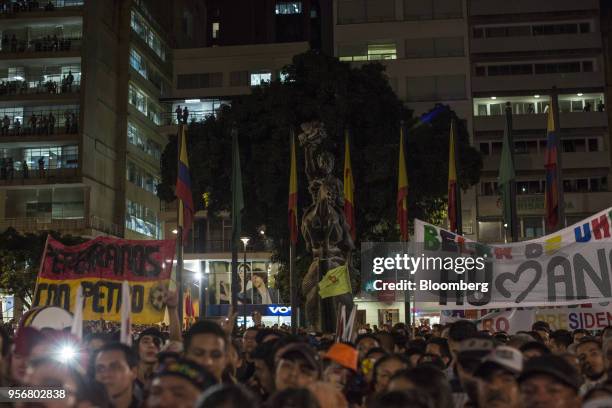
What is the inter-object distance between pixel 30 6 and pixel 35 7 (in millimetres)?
301

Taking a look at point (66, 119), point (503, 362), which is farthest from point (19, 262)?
point (503, 362)

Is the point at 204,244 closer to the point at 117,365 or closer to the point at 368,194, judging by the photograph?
the point at 368,194

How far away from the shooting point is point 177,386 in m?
4.78

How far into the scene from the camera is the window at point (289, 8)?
8426 cm

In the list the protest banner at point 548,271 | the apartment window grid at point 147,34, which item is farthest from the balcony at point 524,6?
the protest banner at point 548,271

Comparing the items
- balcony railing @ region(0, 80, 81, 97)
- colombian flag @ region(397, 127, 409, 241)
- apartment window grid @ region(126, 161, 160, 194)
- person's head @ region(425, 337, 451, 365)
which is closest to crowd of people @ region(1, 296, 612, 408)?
person's head @ region(425, 337, 451, 365)

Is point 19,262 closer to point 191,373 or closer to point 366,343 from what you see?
point 366,343

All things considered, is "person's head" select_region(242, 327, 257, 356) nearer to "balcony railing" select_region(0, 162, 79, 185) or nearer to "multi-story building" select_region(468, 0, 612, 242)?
"balcony railing" select_region(0, 162, 79, 185)

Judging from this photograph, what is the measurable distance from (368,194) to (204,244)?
26606 mm

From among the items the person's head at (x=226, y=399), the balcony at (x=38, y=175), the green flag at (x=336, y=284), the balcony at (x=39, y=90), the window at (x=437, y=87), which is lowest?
the person's head at (x=226, y=399)

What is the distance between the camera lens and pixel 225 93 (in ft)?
197

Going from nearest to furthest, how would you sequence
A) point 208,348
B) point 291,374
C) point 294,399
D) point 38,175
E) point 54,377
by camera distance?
point 294,399
point 54,377
point 291,374
point 208,348
point 38,175

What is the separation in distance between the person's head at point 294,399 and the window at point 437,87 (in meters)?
52.0

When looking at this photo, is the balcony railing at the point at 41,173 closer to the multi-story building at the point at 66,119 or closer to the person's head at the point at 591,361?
the multi-story building at the point at 66,119
